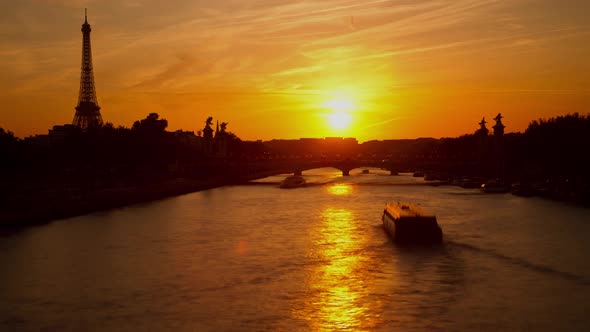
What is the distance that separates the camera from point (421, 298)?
82.5ft

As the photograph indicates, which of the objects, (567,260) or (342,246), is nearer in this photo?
(567,260)

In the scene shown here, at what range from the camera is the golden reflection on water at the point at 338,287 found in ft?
73.6

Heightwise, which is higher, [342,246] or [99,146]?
[99,146]

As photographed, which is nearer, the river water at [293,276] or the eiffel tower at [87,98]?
the river water at [293,276]

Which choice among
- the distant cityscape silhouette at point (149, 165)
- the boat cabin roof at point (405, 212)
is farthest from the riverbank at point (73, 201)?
the boat cabin roof at point (405, 212)

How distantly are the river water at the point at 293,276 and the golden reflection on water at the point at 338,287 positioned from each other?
0.06m

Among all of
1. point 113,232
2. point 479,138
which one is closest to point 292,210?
point 113,232

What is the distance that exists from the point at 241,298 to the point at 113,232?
2242cm

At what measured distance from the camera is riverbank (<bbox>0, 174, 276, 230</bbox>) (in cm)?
4738

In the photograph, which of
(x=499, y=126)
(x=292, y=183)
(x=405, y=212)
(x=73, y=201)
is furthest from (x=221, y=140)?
(x=405, y=212)

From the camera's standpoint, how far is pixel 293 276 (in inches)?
1161

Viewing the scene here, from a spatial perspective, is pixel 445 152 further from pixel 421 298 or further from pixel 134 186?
pixel 421 298

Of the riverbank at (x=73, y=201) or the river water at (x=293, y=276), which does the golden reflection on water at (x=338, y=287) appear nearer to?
the river water at (x=293, y=276)

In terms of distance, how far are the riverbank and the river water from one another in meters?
1.62
